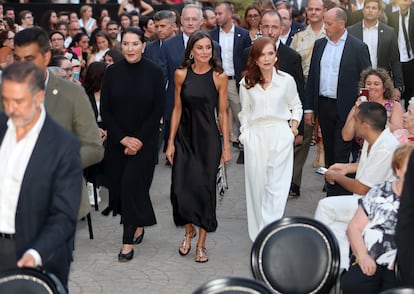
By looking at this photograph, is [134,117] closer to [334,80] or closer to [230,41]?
[334,80]

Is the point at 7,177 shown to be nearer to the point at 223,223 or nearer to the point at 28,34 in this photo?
the point at 28,34

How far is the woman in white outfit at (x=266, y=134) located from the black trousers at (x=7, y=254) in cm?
376

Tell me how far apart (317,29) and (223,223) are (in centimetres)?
358

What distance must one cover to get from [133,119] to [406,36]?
683cm

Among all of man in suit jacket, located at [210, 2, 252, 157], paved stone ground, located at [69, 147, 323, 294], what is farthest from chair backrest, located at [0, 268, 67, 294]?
man in suit jacket, located at [210, 2, 252, 157]

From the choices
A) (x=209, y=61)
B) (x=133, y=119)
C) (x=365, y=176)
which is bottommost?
(x=365, y=176)

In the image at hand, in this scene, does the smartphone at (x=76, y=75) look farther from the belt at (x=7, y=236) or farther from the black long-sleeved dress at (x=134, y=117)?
the belt at (x=7, y=236)

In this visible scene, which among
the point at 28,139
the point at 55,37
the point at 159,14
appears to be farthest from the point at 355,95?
the point at 28,139

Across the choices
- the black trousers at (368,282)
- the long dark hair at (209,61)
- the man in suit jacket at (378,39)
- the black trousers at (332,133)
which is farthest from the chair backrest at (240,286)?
the man in suit jacket at (378,39)

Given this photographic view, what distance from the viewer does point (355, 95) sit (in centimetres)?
1044

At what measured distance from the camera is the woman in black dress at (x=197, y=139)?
8656 millimetres

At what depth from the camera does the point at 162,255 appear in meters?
8.73

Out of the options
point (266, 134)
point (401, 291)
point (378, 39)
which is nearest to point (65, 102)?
point (401, 291)

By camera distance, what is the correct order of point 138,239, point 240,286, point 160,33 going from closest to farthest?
1. point 240,286
2. point 138,239
3. point 160,33
